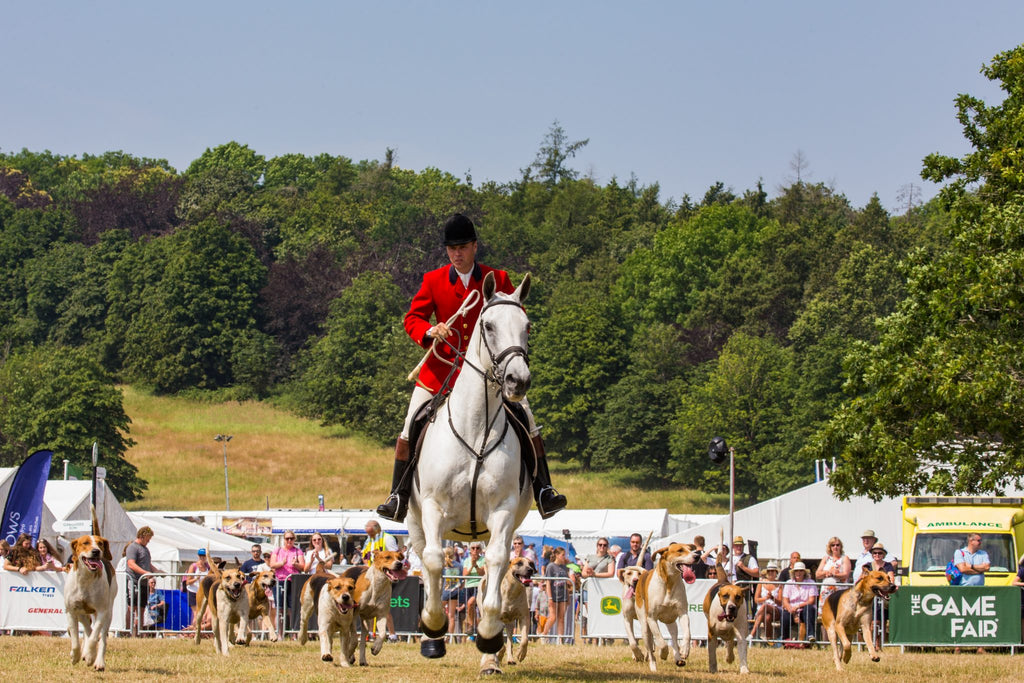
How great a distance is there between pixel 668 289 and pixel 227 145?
8975 cm

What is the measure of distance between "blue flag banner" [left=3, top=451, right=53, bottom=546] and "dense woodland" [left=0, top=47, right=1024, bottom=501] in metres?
20.8

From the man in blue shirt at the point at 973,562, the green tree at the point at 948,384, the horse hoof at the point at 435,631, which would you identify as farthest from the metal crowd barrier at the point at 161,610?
the green tree at the point at 948,384

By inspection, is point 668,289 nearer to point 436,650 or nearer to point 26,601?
point 26,601

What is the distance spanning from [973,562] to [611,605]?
577 cm

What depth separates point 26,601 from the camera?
2117 centimetres

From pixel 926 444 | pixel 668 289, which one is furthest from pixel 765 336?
pixel 926 444

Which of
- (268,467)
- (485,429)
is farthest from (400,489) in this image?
(268,467)

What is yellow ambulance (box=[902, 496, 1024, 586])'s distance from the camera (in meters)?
22.1

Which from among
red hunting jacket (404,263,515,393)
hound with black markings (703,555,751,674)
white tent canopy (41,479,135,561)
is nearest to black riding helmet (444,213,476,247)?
red hunting jacket (404,263,515,393)

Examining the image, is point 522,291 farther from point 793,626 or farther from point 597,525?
point 597,525

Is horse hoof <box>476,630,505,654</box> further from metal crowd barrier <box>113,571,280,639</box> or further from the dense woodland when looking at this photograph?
the dense woodland

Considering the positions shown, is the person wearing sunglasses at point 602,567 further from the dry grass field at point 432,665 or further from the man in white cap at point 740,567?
the dry grass field at point 432,665

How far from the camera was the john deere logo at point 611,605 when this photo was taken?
20766 millimetres

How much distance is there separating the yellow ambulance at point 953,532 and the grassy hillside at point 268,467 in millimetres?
60084
